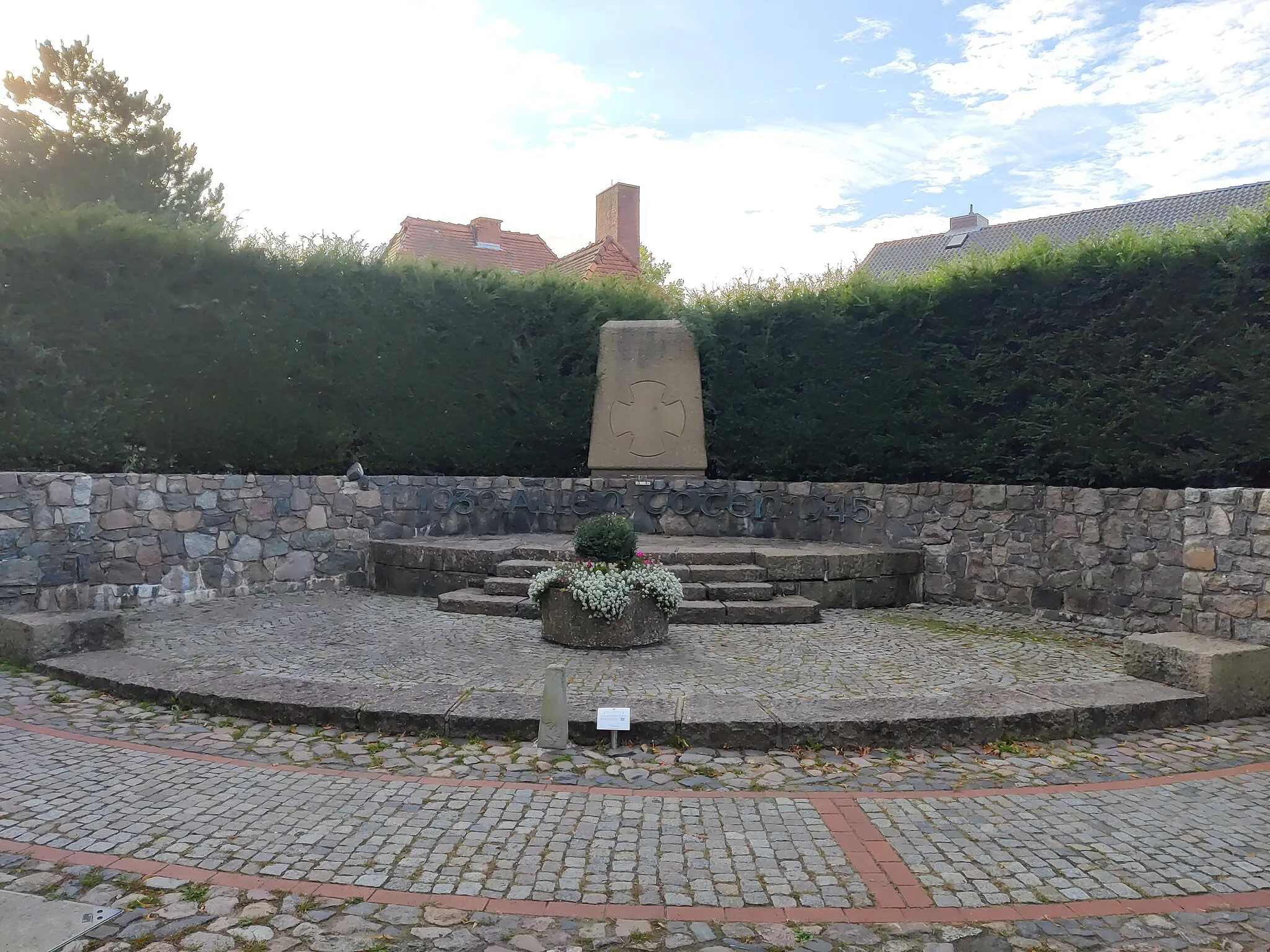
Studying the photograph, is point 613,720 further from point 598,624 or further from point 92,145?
point 92,145

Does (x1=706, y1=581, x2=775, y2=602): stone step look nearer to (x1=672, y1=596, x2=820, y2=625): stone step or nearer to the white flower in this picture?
(x1=672, y1=596, x2=820, y2=625): stone step

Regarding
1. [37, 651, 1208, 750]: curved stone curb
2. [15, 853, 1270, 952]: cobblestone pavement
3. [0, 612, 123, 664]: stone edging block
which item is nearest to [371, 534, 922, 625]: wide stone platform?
[37, 651, 1208, 750]: curved stone curb

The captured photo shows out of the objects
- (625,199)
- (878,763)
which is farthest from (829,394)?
(625,199)

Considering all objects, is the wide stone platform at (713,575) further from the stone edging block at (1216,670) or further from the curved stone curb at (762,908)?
the curved stone curb at (762,908)

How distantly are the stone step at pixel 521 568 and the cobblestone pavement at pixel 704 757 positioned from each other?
11.1 ft

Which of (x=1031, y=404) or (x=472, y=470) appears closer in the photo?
(x=1031, y=404)

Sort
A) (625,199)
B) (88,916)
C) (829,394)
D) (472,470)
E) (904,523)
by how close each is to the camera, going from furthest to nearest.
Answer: (625,199)
(472,470)
(829,394)
(904,523)
(88,916)

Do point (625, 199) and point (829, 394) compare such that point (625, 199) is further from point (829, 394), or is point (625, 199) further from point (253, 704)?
point (253, 704)

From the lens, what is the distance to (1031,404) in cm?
775

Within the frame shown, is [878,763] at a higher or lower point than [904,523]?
lower

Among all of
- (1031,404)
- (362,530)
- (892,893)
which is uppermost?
(1031,404)

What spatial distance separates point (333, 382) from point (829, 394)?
5.70 metres

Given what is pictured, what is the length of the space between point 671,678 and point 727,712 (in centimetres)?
85

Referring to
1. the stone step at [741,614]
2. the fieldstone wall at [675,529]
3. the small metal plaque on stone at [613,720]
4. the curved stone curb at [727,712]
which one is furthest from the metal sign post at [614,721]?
the fieldstone wall at [675,529]
